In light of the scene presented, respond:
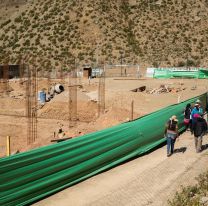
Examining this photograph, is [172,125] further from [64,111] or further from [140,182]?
[64,111]

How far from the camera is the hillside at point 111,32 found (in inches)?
2447

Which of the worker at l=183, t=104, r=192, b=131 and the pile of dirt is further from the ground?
the worker at l=183, t=104, r=192, b=131

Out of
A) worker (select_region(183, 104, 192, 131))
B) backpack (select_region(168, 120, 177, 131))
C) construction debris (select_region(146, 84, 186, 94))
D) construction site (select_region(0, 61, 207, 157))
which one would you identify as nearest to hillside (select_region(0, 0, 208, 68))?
construction site (select_region(0, 61, 207, 157))

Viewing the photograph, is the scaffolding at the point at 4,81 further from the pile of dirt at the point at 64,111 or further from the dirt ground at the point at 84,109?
the pile of dirt at the point at 64,111

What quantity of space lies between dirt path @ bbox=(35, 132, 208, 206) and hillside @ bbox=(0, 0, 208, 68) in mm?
46002

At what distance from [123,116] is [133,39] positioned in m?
41.3

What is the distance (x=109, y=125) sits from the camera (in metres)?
22.5

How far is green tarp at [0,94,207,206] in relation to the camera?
1016cm

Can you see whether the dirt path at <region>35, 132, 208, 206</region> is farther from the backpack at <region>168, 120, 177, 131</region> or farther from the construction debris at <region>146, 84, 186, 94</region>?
the construction debris at <region>146, 84, 186, 94</region>

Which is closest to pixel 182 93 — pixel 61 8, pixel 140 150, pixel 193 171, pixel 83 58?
pixel 140 150

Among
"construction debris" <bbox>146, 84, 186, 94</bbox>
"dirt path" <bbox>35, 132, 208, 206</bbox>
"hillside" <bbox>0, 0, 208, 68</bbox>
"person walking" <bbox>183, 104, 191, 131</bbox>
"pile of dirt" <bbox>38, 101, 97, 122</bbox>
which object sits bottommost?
"pile of dirt" <bbox>38, 101, 97, 122</bbox>

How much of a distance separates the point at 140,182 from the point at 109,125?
976 centimetres

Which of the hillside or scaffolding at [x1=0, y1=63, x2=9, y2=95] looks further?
the hillside

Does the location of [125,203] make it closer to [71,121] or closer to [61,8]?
[71,121]
